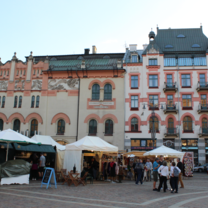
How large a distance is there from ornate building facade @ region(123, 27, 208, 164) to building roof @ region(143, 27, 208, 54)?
0.15 metres

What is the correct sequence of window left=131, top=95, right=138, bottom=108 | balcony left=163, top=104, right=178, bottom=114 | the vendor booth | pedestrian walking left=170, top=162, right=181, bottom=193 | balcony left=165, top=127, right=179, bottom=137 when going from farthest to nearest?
window left=131, top=95, right=138, bottom=108, balcony left=163, top=104, right=178, bottom=114, balcony left=165, top=127, right=179, bottom=137, the vendor booth, pedestrian walking left=170, top=162, right=181, bottom=193

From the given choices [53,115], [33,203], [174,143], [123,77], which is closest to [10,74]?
[53,115]

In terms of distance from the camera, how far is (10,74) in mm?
39219

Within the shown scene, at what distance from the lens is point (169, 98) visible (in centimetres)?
3578

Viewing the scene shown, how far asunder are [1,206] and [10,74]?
33173 mm

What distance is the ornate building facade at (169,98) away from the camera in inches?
1346

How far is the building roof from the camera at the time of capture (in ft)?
125

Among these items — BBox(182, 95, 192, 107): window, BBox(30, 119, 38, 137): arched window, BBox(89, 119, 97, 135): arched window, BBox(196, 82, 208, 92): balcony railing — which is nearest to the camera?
BBox(196, 82, 208, 92): balcony railing

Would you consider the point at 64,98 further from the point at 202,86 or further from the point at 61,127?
the point at 202,86

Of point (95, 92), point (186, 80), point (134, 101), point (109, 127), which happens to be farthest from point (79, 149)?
point (186, 80)

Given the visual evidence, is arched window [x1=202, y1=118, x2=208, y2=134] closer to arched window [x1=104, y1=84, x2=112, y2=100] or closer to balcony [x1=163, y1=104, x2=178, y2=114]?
balcony [x1=163, y1=104, x2=178, y2=114]

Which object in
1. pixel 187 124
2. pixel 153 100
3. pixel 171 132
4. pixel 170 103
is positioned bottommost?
pixel 171 132

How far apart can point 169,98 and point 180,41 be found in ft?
33.3

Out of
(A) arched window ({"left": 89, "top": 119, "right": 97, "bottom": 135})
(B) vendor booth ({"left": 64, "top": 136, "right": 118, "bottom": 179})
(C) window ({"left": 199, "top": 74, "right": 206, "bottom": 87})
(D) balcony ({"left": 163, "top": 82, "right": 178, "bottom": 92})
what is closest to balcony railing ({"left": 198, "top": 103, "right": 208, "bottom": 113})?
(C) window ({"left": 199, "top": 74, "right": 206, "bottom": 87})
